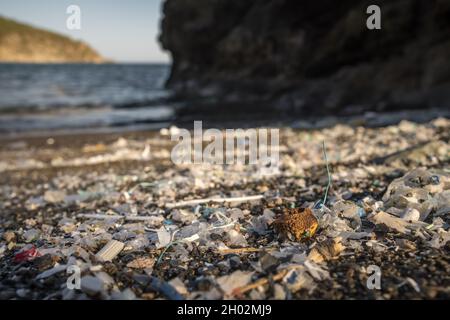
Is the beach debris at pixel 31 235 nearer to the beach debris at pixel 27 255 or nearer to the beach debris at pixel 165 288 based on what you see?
the beach debris at pixel 27 255

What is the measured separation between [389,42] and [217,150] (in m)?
11.9

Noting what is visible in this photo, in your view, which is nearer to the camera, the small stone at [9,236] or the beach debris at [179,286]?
the beach debris at [179,286]

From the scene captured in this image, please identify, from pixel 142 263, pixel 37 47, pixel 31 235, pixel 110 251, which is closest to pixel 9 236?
pixel 31 235

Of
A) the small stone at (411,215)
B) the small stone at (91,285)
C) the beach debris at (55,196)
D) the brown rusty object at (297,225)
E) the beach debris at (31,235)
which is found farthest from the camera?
the beach debris at (55,196)

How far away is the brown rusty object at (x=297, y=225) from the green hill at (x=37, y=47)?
138483mm

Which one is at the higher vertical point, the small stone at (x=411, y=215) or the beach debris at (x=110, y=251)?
the small stone at (x=411, y=215)

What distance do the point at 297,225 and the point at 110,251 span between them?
1273mm

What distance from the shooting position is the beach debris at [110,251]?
2.55 meters

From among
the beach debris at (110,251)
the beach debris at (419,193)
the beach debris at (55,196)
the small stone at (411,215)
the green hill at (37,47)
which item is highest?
the green hill at (37,47)

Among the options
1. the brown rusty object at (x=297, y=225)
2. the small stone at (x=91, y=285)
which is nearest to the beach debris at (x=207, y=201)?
the brown rusty object at (x=297, y=225)

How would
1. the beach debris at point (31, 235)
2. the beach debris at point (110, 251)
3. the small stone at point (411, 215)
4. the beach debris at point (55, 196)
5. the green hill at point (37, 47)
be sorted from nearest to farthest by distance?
the beach debris at point (110, 251) < the small stone at point (411, 215) < the beach debris at point (31, 235) < the beach debris at point (55, 196) < the green hill at point (37, 47)

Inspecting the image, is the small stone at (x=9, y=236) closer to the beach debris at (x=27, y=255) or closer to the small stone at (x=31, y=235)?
the small stone at (x=31, y=235)

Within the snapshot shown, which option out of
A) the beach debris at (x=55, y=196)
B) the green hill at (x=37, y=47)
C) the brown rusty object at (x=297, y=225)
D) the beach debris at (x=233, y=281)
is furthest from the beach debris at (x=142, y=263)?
the green hill at (x=37, y=47)

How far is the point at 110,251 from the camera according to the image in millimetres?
2629
